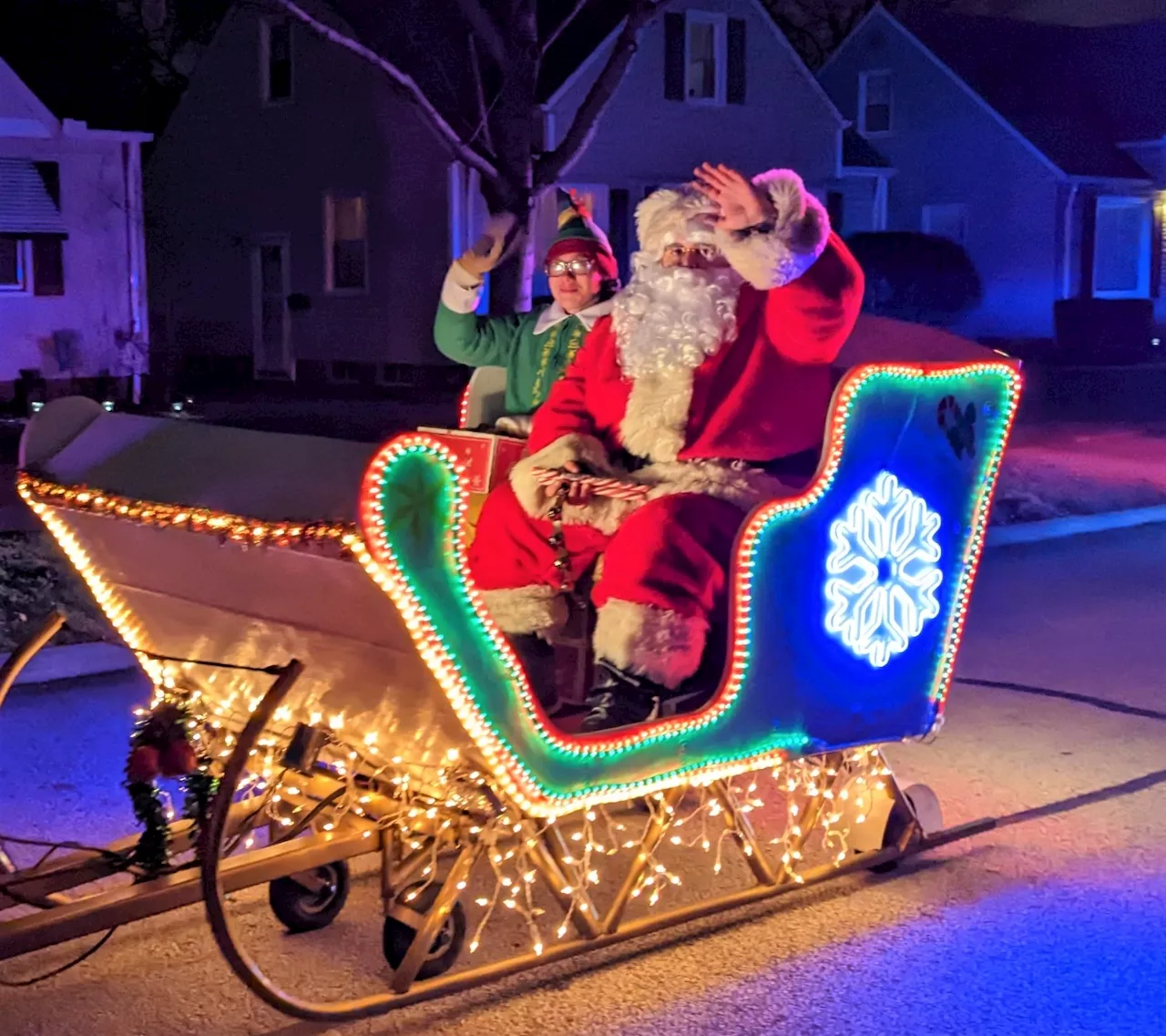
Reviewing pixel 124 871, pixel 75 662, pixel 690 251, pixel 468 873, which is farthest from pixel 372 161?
pixel 124 871

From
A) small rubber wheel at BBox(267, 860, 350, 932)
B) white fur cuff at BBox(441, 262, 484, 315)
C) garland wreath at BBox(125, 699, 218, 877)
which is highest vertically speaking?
white fur cuff at BBox(441, 262, 484, 315)

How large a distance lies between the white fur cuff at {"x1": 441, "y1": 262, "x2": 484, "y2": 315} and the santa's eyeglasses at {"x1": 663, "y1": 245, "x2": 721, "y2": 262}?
87 cm

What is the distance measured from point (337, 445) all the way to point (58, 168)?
722 inches

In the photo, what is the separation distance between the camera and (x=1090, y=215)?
28266 millimetres

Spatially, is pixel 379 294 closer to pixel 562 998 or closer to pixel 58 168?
pixel 58 168

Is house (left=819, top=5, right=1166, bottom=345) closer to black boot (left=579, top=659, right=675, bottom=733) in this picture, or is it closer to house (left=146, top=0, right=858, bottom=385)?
house (left=146, top=0, right=858, bottom=385)

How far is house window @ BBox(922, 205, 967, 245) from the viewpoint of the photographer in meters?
29.0

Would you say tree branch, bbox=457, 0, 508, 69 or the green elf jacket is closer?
the green elf jacket

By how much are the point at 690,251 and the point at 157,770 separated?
6.28 feet

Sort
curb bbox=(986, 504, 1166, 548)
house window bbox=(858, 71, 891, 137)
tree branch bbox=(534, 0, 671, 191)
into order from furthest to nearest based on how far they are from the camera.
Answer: house window bbox=(858, 71, 891, 137), tree branch bbox=(534, 0, 671, 191), curb bbox=(986, 504, 1166, 548)

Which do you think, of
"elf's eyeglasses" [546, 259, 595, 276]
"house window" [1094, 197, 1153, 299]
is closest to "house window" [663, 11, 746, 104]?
"house window" [1094, 197, 1153, 299]

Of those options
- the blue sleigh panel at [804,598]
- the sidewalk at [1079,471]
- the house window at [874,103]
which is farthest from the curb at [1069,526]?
the house window at [874,103]

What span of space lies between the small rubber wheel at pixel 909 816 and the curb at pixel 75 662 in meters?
3.40

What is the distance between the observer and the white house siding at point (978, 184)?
28078 millimetres
